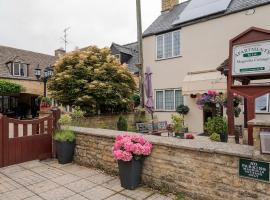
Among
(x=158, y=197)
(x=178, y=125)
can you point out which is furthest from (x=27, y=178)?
(x=178, y=125)

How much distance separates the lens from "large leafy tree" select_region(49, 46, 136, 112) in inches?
502

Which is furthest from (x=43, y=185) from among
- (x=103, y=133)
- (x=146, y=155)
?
(x=146, y=155)

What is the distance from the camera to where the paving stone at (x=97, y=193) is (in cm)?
564

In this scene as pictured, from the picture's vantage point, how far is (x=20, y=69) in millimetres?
30234

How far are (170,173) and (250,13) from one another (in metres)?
11.4

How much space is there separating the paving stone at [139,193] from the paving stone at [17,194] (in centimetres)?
236

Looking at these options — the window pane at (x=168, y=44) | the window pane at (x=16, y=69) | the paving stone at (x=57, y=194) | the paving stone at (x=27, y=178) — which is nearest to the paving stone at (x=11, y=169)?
the paving stone at (x=27, y=178)

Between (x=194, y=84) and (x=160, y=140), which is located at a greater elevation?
(x=194, y=84)

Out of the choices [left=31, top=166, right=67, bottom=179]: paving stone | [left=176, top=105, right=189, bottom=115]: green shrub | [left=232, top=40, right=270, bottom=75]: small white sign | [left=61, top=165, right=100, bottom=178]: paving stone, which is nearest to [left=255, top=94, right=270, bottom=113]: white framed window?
[left=176, top=105, right=189, bottom=115]: green shrub

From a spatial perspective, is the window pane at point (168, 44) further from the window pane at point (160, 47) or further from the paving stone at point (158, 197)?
the paving stone at point (158, 197)

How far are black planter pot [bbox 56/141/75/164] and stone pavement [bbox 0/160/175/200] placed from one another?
301mm

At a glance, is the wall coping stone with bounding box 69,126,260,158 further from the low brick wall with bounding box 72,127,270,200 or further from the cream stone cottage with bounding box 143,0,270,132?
the cream stone cottage with bounding box 143,0,270,132

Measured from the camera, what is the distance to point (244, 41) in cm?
546

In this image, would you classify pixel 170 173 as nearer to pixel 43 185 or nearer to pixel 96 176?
pixel 96 176
